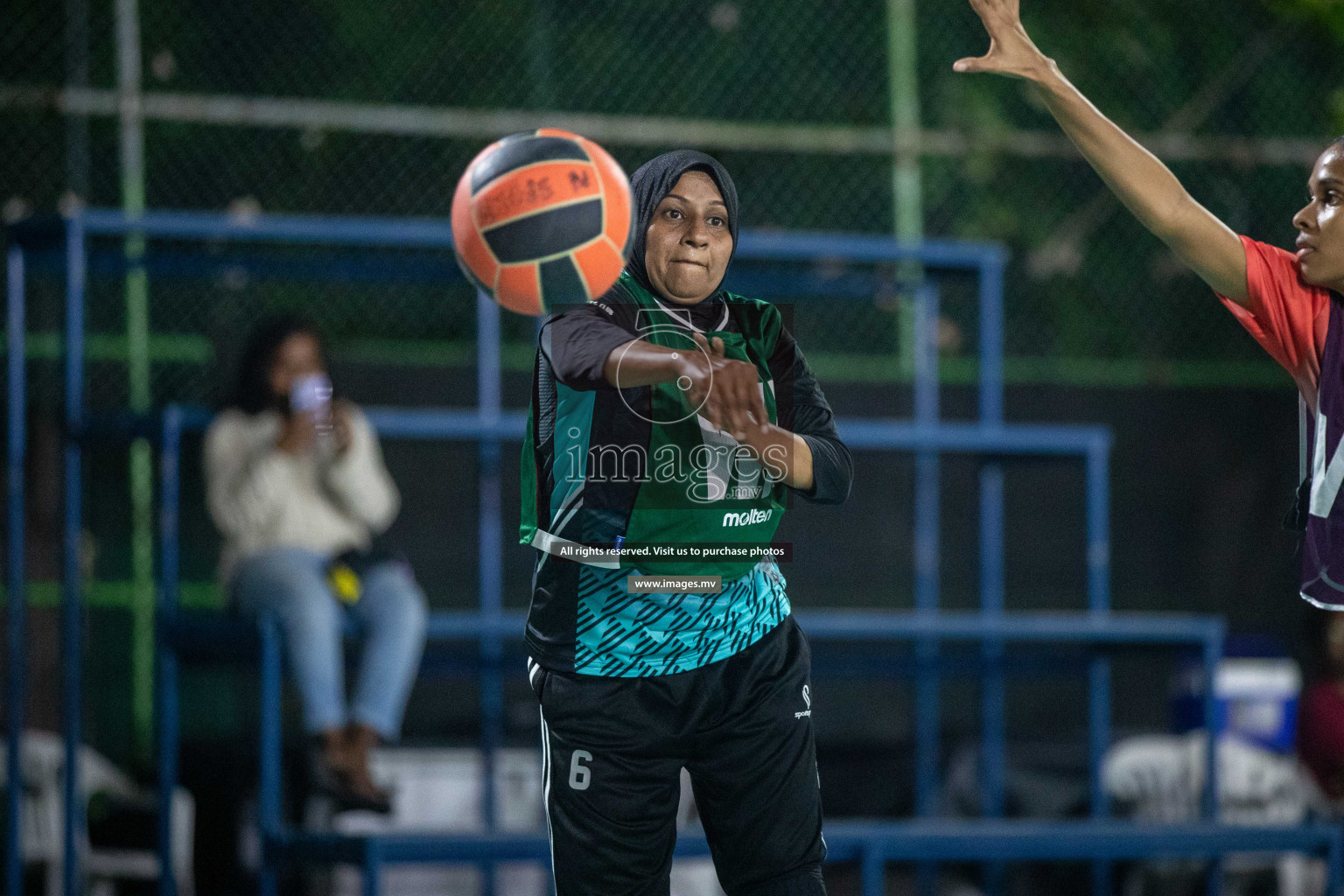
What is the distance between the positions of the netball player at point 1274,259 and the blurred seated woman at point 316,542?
245cm

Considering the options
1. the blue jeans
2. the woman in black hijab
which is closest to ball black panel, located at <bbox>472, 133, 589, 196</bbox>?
the woman in black hijab

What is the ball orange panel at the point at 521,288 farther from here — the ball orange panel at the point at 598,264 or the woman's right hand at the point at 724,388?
the woman's right hand at the point at 724,388

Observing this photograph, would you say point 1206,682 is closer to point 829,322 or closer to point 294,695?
point 829,322

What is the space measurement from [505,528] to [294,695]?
1.04 metres

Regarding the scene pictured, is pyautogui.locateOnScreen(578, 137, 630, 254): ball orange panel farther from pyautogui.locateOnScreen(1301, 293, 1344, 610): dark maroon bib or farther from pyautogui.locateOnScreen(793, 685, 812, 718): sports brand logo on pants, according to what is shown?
pyautogui.locateOnScreen(1301, 293, 1344, 610): dark maroon bib

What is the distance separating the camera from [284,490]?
4250mm

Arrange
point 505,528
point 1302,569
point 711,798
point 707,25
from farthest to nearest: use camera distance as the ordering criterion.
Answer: point 707,25, point 505,528, point 1302,569, point 711,798

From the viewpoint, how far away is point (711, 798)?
7.06 feet

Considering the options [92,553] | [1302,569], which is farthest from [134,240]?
[1302,569]

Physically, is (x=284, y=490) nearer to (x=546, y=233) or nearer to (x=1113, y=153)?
(x=546, y=233)

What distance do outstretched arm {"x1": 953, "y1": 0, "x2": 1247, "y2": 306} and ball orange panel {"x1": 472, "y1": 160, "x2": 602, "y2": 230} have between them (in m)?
0.58

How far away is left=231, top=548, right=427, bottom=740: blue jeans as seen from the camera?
3832 millimetres

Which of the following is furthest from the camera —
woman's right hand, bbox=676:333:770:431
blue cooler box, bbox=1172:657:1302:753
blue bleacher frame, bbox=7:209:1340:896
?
blue cooler box, bbox=1172:657:1302:753

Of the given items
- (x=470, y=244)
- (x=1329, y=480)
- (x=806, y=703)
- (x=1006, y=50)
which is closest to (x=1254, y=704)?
(x=1329, y=480)
